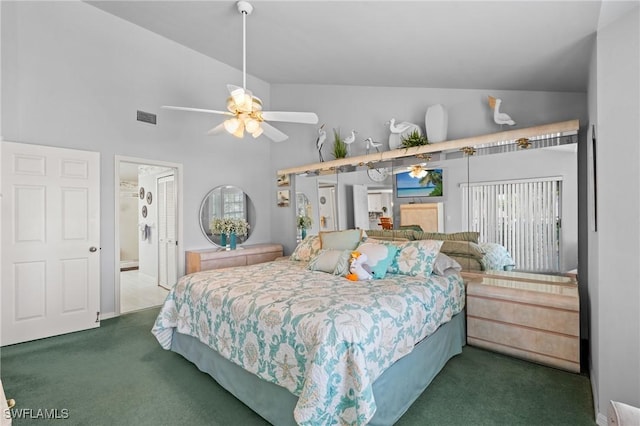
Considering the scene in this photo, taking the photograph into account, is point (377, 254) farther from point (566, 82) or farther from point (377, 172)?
point (566, 82)

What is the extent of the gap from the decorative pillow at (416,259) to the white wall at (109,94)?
3349 mm

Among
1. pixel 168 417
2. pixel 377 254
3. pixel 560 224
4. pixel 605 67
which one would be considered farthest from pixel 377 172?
pixel 168 417

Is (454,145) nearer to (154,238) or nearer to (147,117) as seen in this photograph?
(147,117)

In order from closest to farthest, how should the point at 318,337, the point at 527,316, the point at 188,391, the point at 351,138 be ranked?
1. the point at 318,337
2. the point at 188,391
3. the point at 527,316
4. the point at 351,138

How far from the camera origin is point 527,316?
2.66 meters

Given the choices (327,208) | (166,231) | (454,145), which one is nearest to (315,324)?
(454,145)

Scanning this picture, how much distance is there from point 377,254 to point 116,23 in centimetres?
447

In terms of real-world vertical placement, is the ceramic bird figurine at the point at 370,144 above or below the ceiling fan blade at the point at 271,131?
above

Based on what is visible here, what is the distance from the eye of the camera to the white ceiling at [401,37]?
219 centimetres

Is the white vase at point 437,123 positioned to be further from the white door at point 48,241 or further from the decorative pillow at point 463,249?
the white door at point 48,241

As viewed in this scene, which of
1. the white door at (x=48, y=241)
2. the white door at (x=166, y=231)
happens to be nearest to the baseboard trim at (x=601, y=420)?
the white door at (x=48, y=241)

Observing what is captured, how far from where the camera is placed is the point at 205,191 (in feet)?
16.6

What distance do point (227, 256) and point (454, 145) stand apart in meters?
3.51

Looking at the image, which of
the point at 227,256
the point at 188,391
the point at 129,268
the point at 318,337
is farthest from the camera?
the point at 129,268
